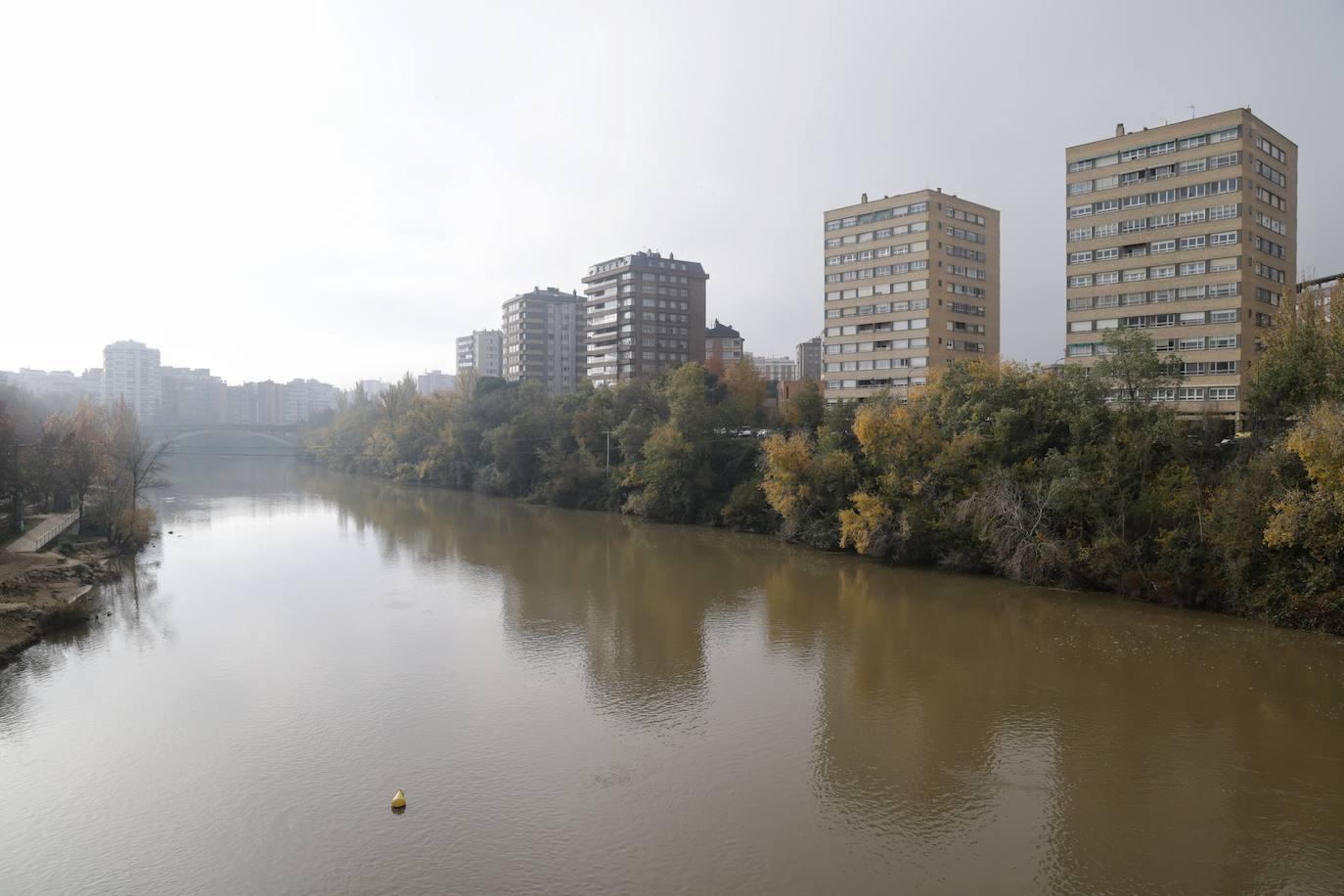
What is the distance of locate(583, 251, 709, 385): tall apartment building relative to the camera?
3145 inches

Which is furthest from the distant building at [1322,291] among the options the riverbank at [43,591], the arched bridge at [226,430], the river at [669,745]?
the arched bridge at [226,430]

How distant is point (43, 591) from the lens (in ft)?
75.0

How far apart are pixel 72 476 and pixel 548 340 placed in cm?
7148

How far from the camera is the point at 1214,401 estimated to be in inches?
1452

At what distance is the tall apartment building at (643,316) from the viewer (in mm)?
79875

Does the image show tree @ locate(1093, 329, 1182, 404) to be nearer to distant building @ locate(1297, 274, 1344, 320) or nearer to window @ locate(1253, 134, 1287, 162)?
distant building @ locate(1297, 274, 1344, 320)

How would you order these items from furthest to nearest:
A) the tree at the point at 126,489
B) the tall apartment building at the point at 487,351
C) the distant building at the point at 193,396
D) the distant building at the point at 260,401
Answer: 1. the distant building at the point at 260,401
2. the distant building at the point at 193,396
3. the tall apartment building at the point at 487,351
4. the tree at the point at 126,489

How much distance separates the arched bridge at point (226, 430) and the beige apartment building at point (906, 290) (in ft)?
252

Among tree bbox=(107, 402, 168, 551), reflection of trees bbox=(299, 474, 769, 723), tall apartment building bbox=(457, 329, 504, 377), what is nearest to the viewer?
reflection of trees bbox=(299, 474, 769, 723)

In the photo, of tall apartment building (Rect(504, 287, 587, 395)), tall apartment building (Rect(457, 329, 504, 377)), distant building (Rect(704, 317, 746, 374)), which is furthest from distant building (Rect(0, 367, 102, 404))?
distant building (Rect(704, 317, 746, 374))

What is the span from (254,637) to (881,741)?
1535cm

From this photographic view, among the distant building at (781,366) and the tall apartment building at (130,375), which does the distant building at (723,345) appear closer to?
the distant building at (781,366)

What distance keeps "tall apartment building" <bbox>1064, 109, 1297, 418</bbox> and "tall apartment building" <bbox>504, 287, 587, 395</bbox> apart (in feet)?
218

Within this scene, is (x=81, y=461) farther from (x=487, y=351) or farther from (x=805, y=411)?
(x=487, y=351)
